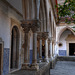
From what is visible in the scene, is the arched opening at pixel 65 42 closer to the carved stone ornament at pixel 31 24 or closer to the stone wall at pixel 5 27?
the stone wall at pixel 5 27

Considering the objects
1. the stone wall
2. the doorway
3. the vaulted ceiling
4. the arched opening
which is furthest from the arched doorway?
the doorway

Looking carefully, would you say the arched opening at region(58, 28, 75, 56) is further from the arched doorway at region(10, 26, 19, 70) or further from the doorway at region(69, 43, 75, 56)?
the arched doorway at region(10, 26, 19, 70)

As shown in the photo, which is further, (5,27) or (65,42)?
(65,42)

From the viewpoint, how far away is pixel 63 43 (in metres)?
26.8

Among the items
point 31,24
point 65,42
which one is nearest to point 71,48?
point 65,42

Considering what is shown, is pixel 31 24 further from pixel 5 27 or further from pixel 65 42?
pixel 65 42

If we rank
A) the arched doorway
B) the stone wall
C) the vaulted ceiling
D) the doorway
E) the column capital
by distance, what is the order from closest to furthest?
1. the stone wall
2. the column capital
3. the vaulted ceiling
4. the arched doorway
5. the doorway

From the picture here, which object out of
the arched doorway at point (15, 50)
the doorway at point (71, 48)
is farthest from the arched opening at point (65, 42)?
the arched doorway at point (15, 50)

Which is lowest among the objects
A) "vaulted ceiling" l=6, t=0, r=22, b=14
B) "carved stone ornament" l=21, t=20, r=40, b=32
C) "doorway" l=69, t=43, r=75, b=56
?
"doorway" l=69, t=43, r=75, b=56

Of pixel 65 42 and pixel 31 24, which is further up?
pixel 31 24

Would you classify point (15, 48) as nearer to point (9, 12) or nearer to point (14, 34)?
point (14, 34)

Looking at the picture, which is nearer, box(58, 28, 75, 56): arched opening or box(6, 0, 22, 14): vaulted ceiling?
box(6, 0, 22, 14): vaulted ceiling

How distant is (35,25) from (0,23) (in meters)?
1.40

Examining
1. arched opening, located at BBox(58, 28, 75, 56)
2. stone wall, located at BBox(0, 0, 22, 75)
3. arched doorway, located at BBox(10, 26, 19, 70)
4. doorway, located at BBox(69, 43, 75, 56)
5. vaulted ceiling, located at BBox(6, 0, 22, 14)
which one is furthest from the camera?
doorway, located at BBox(69, 43, 75, 56)
